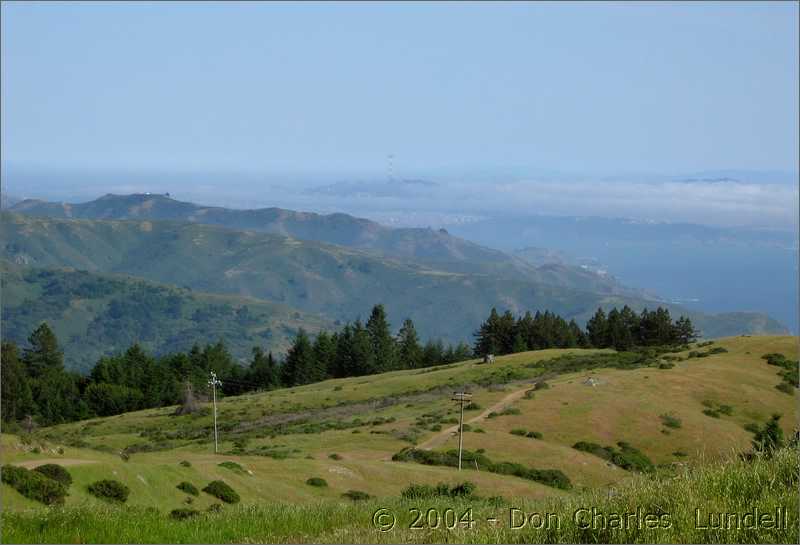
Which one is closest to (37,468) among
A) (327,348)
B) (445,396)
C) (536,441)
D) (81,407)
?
(536,441)

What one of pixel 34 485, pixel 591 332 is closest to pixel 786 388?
pixel 34 485

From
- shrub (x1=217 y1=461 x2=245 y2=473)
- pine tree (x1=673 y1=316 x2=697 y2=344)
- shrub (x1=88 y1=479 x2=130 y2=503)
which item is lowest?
pine tree (x1=673 y1=316 x2=697 y2=344)

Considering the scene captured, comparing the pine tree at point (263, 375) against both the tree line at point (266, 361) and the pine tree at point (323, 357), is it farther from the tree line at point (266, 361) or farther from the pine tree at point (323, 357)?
the pine tree at point (323, 357)

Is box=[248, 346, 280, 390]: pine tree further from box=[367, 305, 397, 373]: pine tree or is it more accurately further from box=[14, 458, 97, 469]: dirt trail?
box=[14, 458, 97, 469]: dirt trail

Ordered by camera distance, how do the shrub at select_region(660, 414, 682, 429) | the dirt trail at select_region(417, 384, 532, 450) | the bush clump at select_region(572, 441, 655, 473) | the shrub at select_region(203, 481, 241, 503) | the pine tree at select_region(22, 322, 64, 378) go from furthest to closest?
the pine tree at select_region(22, 322, 64, 378)
the shrub at select_region(660, 414, 682, 429)
the dirt trail at select_region(417, 384, 532, 450)
the bush clump at select_region(572, 441, 655, 473)
the shrub at select_region(203, 481, 241, 503)

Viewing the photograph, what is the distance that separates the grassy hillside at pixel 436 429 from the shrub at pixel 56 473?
58cm

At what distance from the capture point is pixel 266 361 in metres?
136

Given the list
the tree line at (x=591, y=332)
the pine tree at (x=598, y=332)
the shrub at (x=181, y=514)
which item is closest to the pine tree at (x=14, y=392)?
the tree line at (x=591, y=332)

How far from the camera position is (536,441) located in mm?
Answer: 47344

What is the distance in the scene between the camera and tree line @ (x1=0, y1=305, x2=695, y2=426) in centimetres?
11250

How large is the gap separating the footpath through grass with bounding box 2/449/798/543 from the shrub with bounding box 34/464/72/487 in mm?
10550

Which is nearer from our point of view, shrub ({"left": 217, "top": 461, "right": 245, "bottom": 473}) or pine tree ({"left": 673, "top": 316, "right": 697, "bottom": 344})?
shrub ({"left": 217, "top": 461, "right": 245, "bottom": 473})

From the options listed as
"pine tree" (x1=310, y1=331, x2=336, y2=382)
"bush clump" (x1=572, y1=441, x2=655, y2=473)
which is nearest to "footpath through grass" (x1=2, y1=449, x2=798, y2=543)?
"bush clump" (x1=572, y1=441, x2=655, y2=473)

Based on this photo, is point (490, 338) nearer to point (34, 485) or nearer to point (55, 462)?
point (55, 462)
